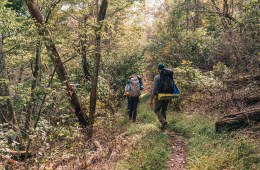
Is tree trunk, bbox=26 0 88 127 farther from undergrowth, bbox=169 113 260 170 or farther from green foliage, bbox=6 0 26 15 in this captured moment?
green foliage, bbox=6 0 26 15

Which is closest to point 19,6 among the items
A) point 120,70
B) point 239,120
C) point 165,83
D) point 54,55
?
point 120,70


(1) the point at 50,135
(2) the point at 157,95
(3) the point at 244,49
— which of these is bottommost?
(1) the point at 50,135

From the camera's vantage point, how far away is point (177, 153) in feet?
22.3

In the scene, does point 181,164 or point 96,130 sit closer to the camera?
point 181,164

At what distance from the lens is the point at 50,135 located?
19.0 feet

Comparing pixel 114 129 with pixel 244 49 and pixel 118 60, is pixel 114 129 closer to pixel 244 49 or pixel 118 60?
pixel 244 49

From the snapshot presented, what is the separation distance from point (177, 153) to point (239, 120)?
1.81 m

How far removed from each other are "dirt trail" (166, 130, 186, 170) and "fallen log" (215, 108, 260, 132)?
1144mm

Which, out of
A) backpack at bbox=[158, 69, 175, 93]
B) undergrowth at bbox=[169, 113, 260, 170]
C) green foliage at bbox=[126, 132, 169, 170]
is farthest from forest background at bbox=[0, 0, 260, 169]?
backpack at bbox=[158, 69, 175, 93]

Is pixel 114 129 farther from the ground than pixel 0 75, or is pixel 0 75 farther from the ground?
pixel 0 75

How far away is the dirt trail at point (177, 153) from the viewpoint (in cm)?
601

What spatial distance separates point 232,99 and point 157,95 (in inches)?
96.3

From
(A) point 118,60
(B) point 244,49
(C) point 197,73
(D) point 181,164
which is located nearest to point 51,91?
(D) point 181,164

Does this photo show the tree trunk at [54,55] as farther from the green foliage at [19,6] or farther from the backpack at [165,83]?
the green foliage at [19,6]
